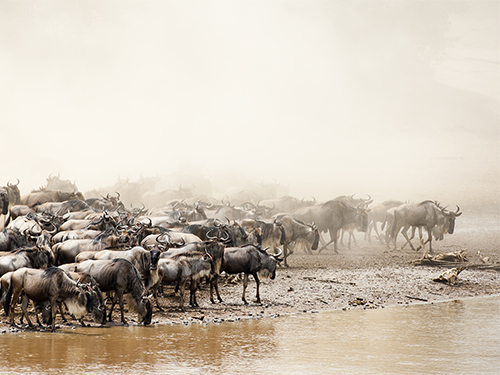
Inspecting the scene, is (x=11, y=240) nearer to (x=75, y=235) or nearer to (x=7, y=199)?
(x=75, y=235)

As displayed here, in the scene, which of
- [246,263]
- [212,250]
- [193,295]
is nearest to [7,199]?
[212,250]

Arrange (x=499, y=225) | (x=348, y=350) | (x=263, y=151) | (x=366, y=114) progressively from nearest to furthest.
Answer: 1. (x=348, y=350)
2. (x=499, y=225)
3. (x=263, y=151)
4. (x=366, y=114)

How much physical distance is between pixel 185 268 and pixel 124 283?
5.79ft

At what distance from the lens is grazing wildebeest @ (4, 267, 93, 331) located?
32.1 ft

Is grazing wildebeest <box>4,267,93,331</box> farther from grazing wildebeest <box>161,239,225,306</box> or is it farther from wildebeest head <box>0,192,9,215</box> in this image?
wildebeest head <box>0,192,9,215</box>

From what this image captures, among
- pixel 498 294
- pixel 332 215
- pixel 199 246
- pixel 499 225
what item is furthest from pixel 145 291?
pixel 499 225

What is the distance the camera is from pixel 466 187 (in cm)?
5131

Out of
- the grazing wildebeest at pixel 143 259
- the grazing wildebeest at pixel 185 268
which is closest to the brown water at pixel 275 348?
the grazing wildebeest at pixel 143 259

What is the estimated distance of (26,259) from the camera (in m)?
11.2

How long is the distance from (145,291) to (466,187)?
45.5 metres

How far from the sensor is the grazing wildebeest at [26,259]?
10.9 metres

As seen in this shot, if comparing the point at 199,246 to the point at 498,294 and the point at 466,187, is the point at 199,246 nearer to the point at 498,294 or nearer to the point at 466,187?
the point at 498,294

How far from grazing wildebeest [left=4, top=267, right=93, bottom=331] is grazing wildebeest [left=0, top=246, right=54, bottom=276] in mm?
1065

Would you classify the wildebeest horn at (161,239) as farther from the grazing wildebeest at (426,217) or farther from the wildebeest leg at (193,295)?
the grazing wildebeest at (426,217)
